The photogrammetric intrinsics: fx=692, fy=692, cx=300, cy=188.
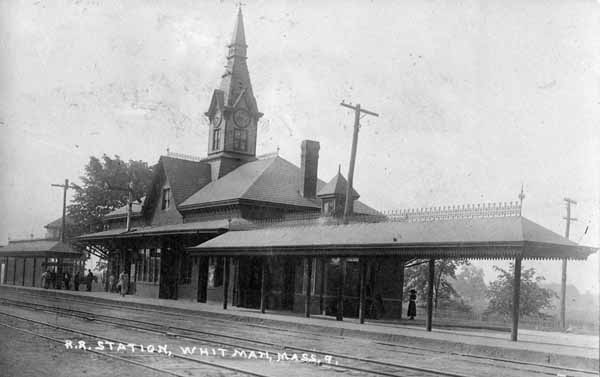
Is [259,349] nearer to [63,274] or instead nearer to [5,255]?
[63,274]

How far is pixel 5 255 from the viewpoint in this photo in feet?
175

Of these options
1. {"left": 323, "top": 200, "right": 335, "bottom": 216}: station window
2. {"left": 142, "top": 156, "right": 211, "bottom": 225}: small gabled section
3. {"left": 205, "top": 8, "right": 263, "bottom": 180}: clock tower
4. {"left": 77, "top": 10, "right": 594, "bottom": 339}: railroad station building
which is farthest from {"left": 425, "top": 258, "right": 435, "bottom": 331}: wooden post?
{"left": 205, "top": 8, "right": 263, "bottom": 180}: clock tower

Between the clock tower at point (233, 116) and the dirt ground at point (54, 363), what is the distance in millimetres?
25644

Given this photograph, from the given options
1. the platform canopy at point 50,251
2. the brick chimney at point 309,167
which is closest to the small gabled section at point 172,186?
the brick chimney at point 309,167

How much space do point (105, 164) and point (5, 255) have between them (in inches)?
456

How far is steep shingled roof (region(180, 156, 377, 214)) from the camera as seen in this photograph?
33250 millimetres

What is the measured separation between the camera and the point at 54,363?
11.4 metres

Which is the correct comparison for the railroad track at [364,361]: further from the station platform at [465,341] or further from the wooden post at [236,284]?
the wooden post at [236,284]

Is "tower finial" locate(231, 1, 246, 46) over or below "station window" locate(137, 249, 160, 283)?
over

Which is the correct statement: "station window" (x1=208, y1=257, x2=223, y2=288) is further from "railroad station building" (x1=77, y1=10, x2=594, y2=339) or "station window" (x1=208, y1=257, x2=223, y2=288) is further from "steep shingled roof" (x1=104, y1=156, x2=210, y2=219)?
"steep shingled roof" (x1=104, y1=156, x2=210, y2=219)

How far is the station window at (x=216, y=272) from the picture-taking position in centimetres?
3080

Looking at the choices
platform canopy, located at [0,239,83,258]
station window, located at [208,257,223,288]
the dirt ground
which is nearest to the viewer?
the dirt ground

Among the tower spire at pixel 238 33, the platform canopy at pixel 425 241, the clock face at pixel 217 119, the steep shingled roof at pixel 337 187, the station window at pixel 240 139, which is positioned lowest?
the platform canopy at pixel 425 241

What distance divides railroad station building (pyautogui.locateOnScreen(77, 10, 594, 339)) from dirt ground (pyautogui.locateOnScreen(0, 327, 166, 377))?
30.8 ft
